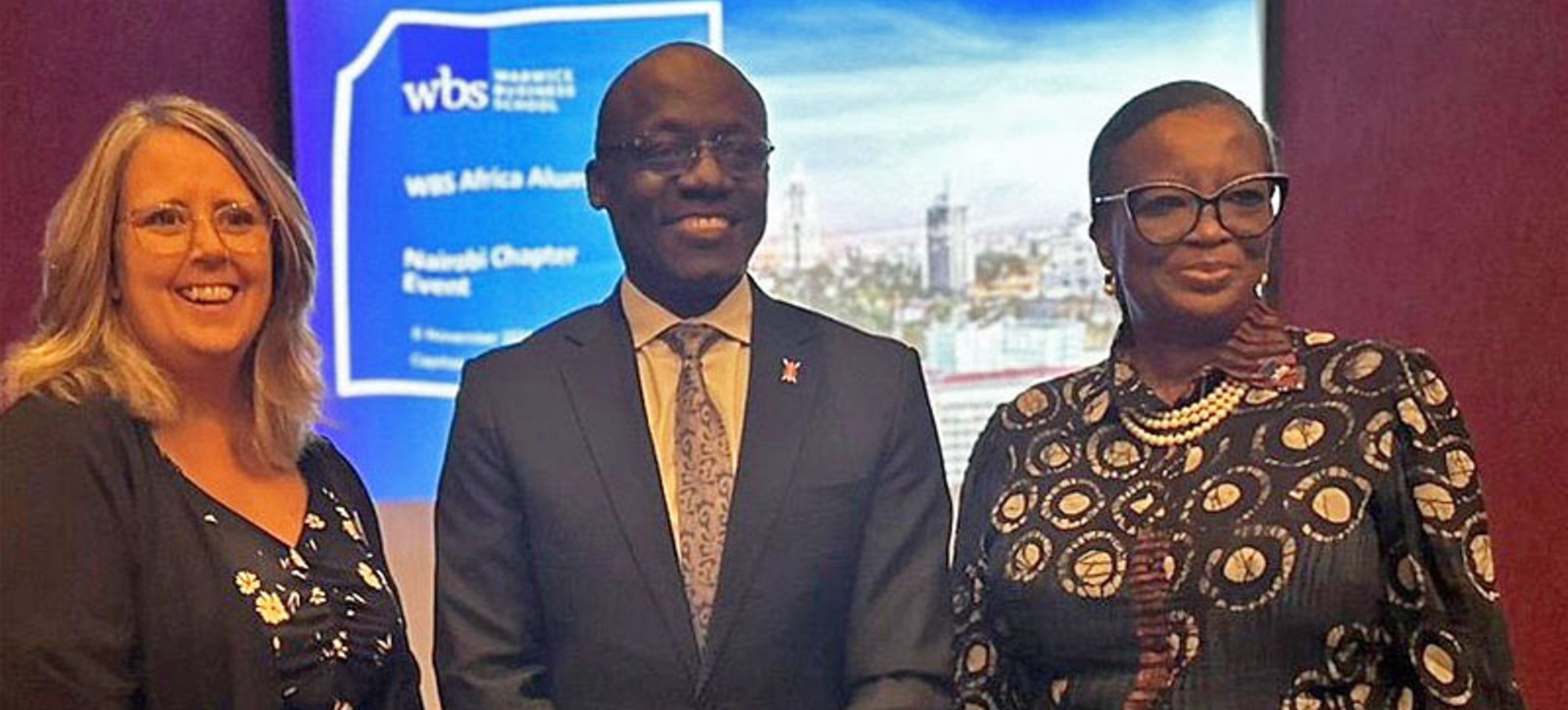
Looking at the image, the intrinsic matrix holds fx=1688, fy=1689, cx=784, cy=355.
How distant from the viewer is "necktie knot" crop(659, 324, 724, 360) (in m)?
2.04

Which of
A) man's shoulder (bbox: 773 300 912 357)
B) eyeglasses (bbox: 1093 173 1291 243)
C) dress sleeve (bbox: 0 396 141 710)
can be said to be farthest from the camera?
man's shoulder (bbox: 773 300 912 357)

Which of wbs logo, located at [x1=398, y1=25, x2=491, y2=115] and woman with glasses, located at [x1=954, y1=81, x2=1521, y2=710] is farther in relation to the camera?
wbs logo, located at [x1=398, y1=25, x2=491, y2=115]

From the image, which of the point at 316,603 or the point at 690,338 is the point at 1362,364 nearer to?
the point at 690,338

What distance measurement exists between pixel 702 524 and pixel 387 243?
1.38 metres

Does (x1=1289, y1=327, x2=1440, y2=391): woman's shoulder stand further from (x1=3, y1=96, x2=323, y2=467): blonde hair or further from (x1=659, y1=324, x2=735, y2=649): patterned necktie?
(x1=3, y1=96, x2=323, y2=467): blonde hair

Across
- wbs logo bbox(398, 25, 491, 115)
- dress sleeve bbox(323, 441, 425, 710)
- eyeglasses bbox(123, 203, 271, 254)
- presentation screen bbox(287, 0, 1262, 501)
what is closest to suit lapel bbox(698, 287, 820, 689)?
dress sleeve bbox(323, 441, 425, 710)

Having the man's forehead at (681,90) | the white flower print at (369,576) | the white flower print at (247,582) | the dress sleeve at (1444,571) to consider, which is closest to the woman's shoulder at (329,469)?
the white flower print at (369,576)

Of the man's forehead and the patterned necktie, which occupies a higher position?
the man's forehead

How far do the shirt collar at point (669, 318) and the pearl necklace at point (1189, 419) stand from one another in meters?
0.49

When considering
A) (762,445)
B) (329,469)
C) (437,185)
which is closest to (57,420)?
(329,469)

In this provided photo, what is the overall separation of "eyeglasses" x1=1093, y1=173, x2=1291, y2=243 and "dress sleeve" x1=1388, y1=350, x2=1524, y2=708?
0.24m

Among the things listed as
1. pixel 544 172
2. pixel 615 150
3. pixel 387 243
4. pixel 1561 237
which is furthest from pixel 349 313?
pixel 1561 237

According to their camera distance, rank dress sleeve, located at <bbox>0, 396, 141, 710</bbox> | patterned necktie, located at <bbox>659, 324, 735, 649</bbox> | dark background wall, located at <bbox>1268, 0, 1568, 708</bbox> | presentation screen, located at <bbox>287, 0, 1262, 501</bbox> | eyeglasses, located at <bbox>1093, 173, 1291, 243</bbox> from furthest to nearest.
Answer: presentation screen, located at <bbox>287, 0, 1262, 501</bbox>
dark background wall, located at <bbox>1268, 0, 1568, 708</bbox>
patterned necktie, located at <bbox>659, 324, 735, 649</bbox>
eyeglasses, located at <bbox>1093, 173, 1291, 243</bbox>
dress sleeve, located at <bbox>0, 396, 141, 710</bbox>

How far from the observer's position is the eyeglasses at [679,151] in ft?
6.47
